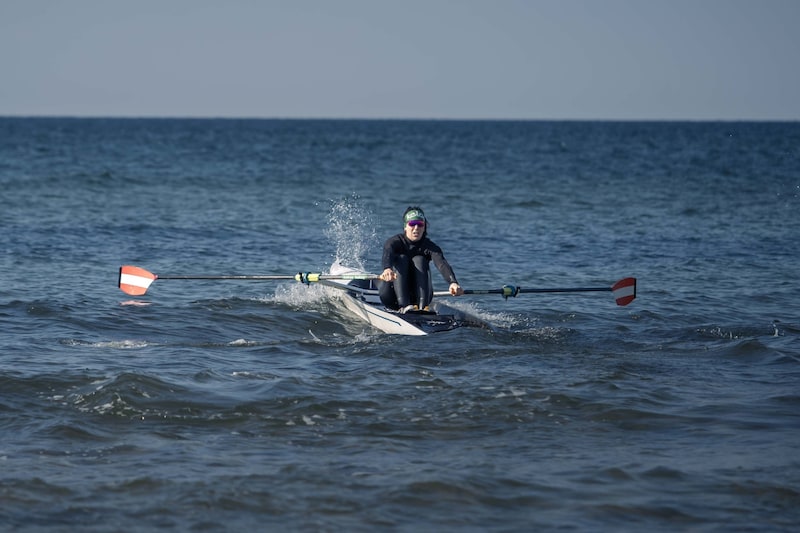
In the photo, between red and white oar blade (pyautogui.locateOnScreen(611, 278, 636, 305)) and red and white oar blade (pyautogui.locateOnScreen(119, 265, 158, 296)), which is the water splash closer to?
red and white oar blade (pyautogui.locateOnScreen(119, 265, 158, 296))

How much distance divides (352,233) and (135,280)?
37.8 ft

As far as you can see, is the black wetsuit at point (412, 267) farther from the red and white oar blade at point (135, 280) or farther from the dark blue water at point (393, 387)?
the red and white oar blade at point (135, 280)

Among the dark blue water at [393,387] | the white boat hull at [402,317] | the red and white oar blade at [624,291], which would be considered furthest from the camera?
the red and white oar blade at [624,291]

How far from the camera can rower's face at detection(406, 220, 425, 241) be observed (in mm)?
13688

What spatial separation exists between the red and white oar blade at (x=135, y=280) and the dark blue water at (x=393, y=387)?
379 millimetres

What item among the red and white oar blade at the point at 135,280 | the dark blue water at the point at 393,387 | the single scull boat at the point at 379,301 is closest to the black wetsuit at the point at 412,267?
the single scull boat at the point at 379,301

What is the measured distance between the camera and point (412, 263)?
13.8 meters

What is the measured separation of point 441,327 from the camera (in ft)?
43.3

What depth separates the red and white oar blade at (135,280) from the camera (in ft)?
47.9

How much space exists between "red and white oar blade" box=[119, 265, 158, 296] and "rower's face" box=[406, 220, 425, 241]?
3.97 metres

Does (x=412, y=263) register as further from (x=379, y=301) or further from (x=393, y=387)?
(x=393, y=387)

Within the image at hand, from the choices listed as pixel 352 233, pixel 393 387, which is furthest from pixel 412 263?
pixel 352 233

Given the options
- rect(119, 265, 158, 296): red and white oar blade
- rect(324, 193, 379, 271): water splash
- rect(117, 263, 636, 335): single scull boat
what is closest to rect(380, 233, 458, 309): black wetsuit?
rect(117, 263, 636, 335): single scull boat

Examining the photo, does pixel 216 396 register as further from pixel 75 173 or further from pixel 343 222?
pixel 75 173
